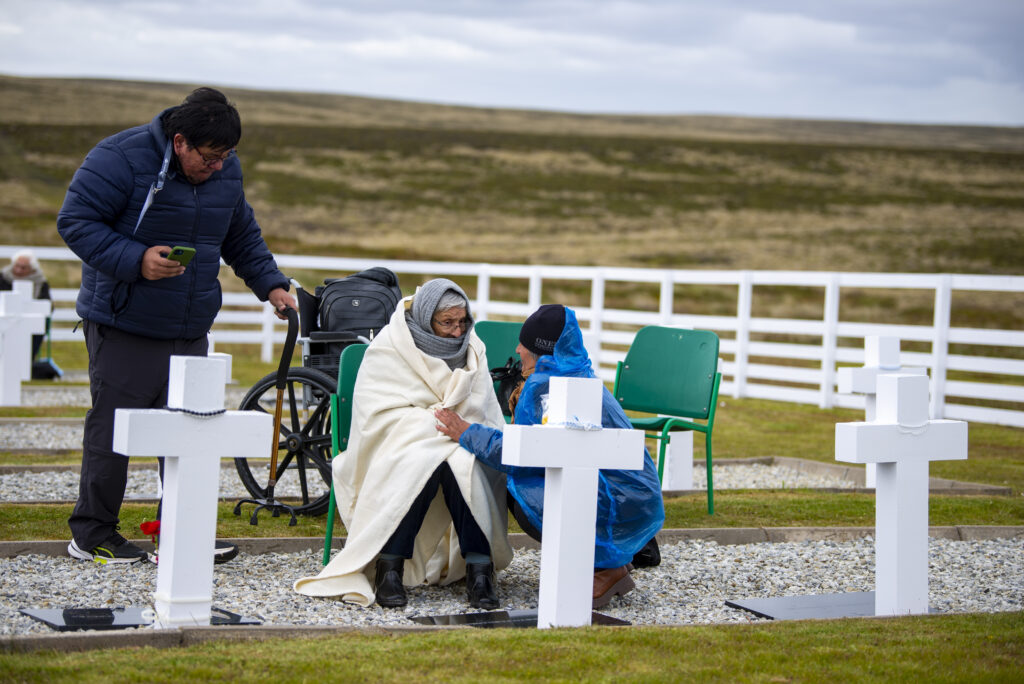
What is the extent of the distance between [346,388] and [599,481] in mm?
1321

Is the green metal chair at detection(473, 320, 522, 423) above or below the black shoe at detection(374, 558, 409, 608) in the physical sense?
above

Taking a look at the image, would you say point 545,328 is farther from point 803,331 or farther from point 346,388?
point 803,331

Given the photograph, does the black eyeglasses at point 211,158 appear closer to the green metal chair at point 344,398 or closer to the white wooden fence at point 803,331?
the green metal chair at point 344,398

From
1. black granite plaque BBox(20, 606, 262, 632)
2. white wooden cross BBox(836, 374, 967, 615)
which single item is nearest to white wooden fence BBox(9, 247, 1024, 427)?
white wooden cross BBox(836, 374, 967, 615)

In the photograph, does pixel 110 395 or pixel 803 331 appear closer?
pixel 110 395

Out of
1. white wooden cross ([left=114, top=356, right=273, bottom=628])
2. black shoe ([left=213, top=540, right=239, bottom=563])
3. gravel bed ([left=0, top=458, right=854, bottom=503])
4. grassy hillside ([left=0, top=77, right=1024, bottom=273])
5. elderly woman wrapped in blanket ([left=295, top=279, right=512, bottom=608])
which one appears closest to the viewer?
white wooden cross ([left=114, top=356, right=273, bottom=628])

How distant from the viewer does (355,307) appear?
6156 mm

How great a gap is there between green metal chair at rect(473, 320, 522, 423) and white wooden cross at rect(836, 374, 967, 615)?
102 inches

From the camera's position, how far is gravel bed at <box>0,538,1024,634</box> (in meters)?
4.39

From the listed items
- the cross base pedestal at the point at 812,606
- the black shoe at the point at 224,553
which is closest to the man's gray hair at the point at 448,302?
the black shoe at the point at 224,553

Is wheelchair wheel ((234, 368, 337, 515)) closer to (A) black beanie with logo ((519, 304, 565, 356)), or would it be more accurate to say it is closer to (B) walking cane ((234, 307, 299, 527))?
(B) walking cane ((234, 307, 299, 527))

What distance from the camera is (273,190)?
5347cm

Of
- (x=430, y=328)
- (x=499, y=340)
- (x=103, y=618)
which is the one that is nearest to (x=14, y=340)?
(x=499, y=340)

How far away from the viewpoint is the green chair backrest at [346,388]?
5160 millimetres
